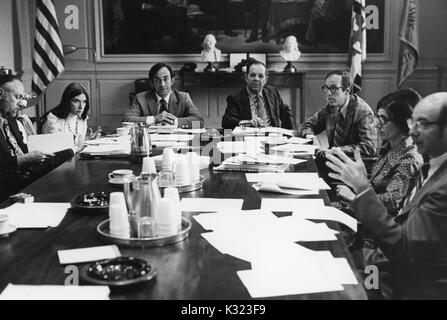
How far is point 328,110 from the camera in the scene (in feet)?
13.5

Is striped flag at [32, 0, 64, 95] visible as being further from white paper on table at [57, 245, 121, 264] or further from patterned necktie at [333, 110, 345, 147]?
white paper on table at [57, 245, 121, 264]

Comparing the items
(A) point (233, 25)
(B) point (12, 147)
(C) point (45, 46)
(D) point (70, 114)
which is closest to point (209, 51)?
(A) point (233, 25)

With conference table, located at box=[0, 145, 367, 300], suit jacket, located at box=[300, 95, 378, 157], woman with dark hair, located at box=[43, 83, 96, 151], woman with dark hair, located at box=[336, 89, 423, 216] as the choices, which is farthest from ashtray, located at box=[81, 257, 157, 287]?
woman with dark hair, located at box=[43, 83, 96, 151]

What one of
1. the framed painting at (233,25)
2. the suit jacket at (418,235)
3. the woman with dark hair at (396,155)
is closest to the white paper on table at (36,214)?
the suit jacket at (418,235)

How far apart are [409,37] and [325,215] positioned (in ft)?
17.1

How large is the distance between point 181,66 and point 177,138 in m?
3.68

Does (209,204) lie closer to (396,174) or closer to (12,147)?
(396,174)

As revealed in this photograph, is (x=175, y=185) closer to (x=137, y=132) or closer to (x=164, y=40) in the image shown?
(x=137, y=132)

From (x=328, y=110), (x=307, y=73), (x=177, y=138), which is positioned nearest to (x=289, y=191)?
(x=177, y=138)

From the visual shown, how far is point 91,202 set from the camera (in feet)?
6.53

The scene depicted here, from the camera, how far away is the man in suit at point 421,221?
1698mm

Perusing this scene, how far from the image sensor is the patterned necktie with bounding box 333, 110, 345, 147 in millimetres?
3830

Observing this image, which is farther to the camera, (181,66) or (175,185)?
(181,66)

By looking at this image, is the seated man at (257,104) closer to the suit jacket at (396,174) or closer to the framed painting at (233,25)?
the suit jacket at (396,174)
